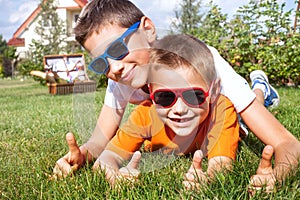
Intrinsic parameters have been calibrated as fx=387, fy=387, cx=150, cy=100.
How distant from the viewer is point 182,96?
1362 millimetres

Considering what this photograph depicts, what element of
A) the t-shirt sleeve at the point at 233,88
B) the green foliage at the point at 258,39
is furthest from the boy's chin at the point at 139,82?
the green foliage at the point at 258,39

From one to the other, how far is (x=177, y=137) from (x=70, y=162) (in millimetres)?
447

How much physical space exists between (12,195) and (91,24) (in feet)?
2.20

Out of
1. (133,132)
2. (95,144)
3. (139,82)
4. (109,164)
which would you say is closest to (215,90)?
(139,82)

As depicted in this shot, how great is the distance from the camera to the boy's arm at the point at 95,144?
1491 millimetres

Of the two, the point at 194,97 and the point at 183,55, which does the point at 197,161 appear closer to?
the point at 194,97

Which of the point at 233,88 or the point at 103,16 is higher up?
the point at 103,16

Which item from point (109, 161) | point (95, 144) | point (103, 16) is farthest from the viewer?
point (95, 144)

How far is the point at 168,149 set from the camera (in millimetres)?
1724

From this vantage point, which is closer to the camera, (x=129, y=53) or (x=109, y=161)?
(x=129, y=53)

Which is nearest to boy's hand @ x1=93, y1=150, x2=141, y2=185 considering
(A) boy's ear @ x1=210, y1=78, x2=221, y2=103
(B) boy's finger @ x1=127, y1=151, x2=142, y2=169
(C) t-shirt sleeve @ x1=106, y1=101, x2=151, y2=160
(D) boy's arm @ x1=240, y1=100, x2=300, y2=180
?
(B) boy's finger @ x1=127, y1=151, x2=142, y2=169

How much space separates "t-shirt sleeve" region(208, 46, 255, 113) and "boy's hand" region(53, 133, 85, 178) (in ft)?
2.03

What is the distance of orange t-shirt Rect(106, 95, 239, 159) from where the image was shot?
1.48 metres

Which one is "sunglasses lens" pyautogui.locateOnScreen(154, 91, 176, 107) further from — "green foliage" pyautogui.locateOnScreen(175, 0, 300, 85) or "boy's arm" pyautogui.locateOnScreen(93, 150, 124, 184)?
"green foliage" pyautogui.locateOnScreen(175, 0, 300, 85)
